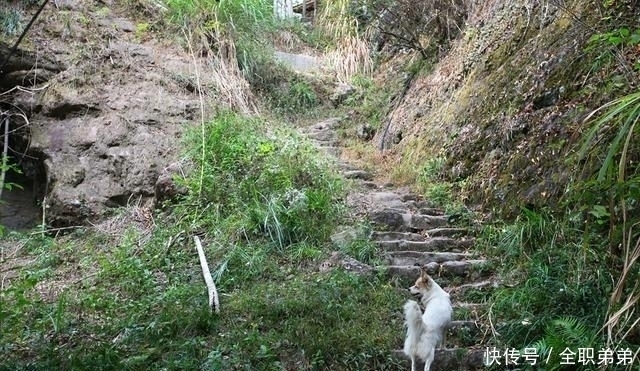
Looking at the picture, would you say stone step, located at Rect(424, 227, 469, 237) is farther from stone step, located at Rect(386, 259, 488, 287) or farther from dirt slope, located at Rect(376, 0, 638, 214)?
stone step, located at Rect(386, 259, 488, 287)

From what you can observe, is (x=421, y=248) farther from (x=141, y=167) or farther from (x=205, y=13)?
(x=205, y=13)

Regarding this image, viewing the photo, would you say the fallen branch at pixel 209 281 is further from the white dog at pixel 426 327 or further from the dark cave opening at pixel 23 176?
the dark cave opening at pixel 23 176

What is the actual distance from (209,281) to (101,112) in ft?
13.5

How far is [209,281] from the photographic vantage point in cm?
514

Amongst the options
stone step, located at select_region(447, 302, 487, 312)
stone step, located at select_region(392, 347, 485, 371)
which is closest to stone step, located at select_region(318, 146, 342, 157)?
stone step, located at select_region(447, 302, 487, 312)

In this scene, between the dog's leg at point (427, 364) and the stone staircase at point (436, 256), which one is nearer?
the dog's leg at point (427, 364)

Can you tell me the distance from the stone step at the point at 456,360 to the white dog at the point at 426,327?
0.32ft

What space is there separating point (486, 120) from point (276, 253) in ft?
10.0

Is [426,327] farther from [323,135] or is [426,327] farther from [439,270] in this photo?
[323,135]

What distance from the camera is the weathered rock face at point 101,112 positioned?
24.3 ft

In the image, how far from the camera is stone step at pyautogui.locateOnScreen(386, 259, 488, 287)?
17.3ft

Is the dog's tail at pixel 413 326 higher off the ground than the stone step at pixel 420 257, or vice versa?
the dog's tail at pixel 413 326

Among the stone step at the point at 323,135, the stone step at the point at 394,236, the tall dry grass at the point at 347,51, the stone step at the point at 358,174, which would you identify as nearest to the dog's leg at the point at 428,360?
the stone step at the point at 394,236

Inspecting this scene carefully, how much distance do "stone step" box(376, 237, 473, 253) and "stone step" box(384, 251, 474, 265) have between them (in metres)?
0.16
